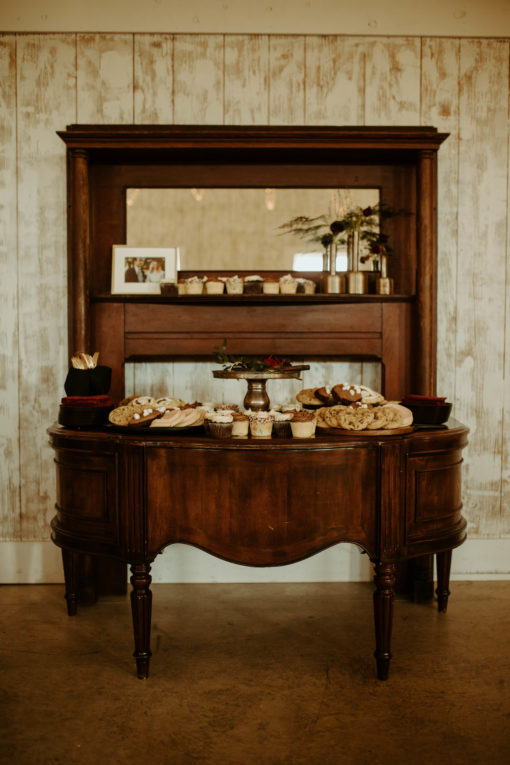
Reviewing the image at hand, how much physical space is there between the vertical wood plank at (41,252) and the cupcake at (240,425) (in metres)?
1.49

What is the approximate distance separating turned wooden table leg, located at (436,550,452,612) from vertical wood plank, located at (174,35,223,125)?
8.70 ft

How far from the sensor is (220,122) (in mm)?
3701

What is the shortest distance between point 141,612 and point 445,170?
9.21 feet

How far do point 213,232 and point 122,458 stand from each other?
155cm

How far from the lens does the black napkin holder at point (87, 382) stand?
301 cm

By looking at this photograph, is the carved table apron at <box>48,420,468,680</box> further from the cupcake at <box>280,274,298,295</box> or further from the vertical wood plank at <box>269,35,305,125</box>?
the vertical wood plank at <box>269,35,305,125</box>

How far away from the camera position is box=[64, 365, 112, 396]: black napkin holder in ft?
9.89

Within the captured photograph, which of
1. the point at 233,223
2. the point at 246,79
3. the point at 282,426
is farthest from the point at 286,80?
the point at 282,426

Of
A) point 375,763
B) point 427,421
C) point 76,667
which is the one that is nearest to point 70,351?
point 76,667

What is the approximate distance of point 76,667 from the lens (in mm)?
2752

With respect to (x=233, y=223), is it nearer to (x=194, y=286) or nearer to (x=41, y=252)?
(x=194, y=286)

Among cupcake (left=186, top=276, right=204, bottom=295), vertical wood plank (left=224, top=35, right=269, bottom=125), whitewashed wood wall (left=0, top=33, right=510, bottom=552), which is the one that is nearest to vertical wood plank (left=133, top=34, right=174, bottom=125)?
whitewashed wood wall (left=0, top=33, right=510, bottom=552)

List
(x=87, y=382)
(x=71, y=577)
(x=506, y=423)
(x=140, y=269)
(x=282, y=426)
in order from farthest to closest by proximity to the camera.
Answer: (x=506, y=423) → (x=140, y=269) → (x=71, y=577) → (x=87, y=382) → (x=282, y=426)

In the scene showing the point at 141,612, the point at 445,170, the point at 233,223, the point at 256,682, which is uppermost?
the point at 445,170
